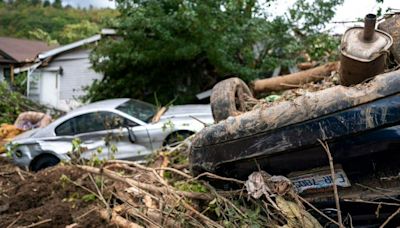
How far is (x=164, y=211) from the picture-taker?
3268mm

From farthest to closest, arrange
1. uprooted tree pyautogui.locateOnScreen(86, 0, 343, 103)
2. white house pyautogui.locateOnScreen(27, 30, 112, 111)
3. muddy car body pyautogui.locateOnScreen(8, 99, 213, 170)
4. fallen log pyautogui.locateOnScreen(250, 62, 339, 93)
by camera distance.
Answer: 1. white house pyautogui.locateOnScreen(27, 30, 112, 111)
2. uprooted tree pyautogui.locateOnScreen(86, 0, 343, 103)
3. muddy car body pyautogui.locateOnScreen(8, 99, 213, 170)
4. fallen log pyautogui.locateOnScreen(250, 62, 339, 93)

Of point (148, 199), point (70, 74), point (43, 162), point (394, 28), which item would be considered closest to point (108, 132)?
point (43, 162)

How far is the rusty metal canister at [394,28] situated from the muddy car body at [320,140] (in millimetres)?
614

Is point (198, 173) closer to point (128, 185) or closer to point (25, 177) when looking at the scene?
point (128, 185)

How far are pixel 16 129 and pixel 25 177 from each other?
6.96 meters

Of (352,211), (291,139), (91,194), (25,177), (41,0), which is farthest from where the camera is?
(41,0)

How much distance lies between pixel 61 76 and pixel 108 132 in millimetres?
15960

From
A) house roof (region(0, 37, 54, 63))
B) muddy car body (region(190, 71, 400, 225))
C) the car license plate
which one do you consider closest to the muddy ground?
muddy car body (region(190, 71, 400, 225))

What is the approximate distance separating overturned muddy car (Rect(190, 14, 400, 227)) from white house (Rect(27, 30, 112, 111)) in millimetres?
19922

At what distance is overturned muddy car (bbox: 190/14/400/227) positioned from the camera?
2.19m

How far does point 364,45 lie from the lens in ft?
Result: 8.54

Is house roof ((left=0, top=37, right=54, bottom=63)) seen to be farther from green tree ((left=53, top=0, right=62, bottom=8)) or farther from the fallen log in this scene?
green tree ((left=53, top=0, right=62, bottom=8))

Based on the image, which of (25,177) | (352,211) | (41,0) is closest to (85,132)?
(25,177)

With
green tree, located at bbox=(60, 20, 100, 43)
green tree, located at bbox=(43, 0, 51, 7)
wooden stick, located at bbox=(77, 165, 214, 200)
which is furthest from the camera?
green tree, located at bbox=(43, 0, 51, 7)
